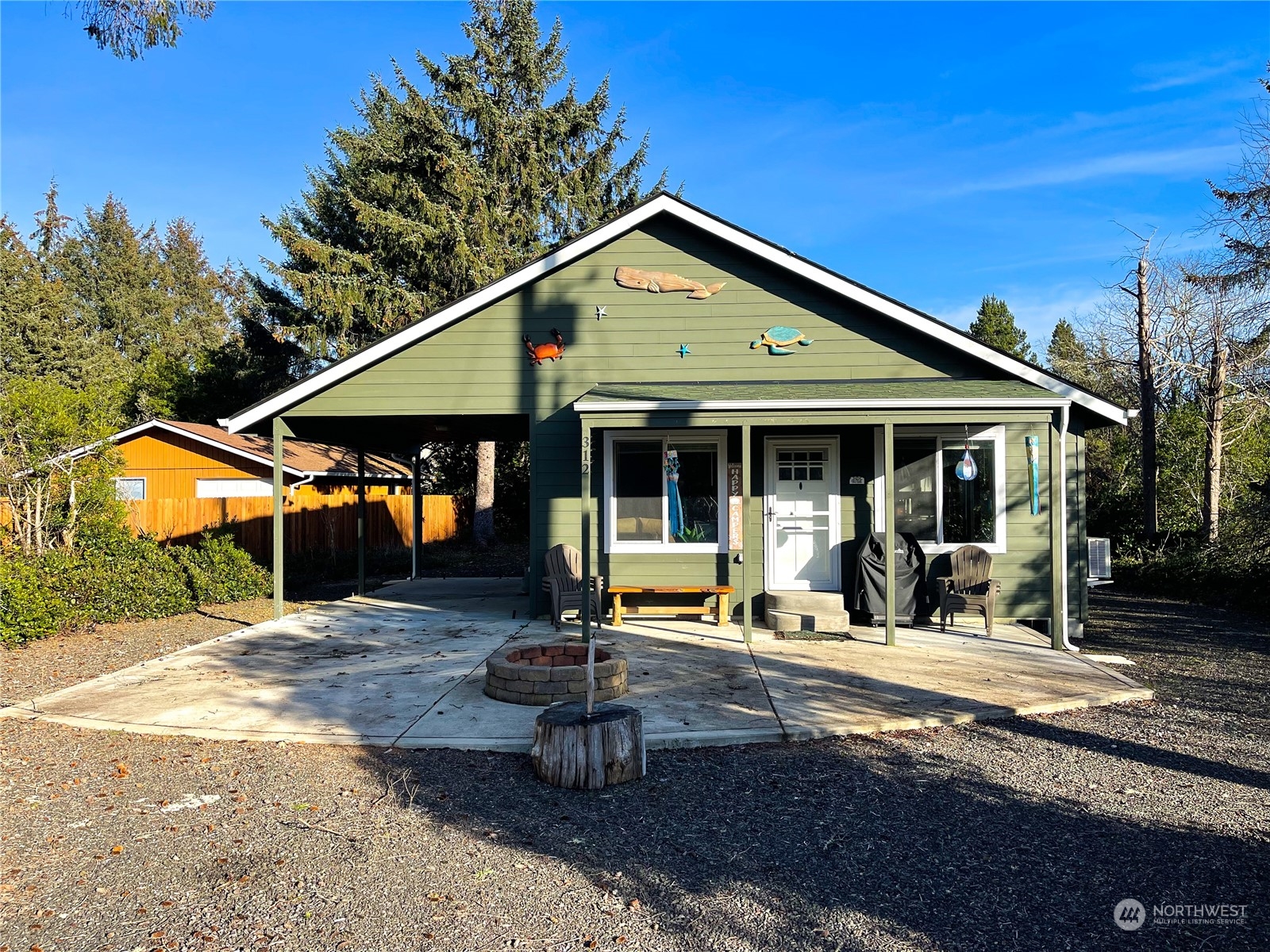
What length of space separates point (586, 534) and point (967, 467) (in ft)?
15.2

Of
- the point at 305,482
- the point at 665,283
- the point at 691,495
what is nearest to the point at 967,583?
the point at 691,495

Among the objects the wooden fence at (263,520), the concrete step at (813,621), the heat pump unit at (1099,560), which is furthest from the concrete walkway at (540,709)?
the wooden fence at (263,520)

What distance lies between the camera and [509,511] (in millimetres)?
26438

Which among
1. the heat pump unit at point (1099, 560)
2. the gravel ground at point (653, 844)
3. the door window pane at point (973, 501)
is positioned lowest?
the gravel ground at point (653, 844)

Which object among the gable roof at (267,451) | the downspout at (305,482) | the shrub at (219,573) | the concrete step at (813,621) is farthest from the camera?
the gable roof at (267,451)

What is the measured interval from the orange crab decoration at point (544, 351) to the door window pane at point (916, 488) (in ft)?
14.3

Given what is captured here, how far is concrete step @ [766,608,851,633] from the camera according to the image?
9.59m

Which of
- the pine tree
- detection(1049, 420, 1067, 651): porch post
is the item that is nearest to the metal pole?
detection(1049, 420, 1067, 651): porch post

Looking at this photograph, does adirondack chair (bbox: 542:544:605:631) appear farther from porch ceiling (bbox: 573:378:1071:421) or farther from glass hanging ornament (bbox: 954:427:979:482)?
glass hanging ornament (bbox: 954:427:979:482)

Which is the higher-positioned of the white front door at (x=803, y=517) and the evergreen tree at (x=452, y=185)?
the evergreen tree at (x=452, y=185)

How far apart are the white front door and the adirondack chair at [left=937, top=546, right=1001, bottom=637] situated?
49.9 inches

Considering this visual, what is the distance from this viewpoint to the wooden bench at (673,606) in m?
9.97

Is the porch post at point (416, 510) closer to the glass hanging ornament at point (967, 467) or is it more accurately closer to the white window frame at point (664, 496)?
the white window frame at point (664, 496)

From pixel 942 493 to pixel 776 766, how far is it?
6011 millimetres
